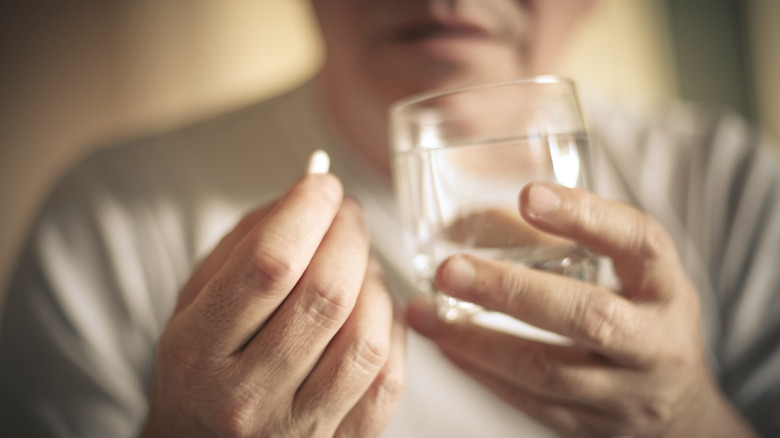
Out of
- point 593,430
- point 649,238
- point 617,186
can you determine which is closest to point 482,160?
point 649,238

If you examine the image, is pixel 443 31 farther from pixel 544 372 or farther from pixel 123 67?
pixel 123 67

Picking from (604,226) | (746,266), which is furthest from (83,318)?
(746,266)

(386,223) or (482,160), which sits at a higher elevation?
(482,160)

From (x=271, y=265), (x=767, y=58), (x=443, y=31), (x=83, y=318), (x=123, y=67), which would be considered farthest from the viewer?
(x=767, y=58)

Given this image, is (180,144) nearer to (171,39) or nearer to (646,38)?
(171,39)

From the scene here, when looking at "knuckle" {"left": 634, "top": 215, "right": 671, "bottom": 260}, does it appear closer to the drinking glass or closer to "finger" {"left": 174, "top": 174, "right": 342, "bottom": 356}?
the drinking glass

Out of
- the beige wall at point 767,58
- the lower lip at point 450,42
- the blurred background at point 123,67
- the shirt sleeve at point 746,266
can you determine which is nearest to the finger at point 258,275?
the lower lip at point 450,42
